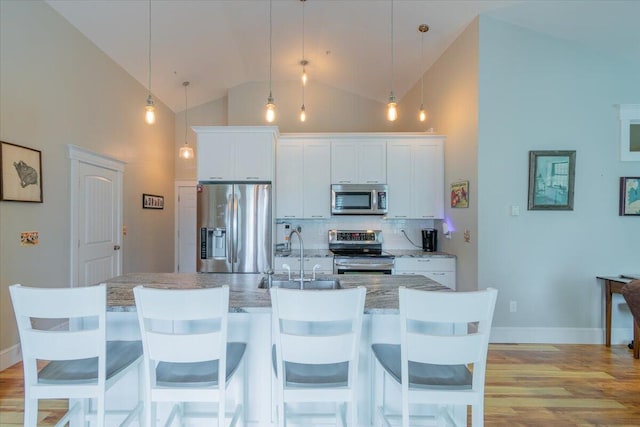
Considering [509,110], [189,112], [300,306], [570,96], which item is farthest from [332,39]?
[300,306]

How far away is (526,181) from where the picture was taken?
10.9 ft

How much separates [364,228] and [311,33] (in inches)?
109

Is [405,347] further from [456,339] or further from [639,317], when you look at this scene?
[639,317]

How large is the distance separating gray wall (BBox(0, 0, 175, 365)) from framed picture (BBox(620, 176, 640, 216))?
5.93 meters

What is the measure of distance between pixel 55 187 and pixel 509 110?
4.87m

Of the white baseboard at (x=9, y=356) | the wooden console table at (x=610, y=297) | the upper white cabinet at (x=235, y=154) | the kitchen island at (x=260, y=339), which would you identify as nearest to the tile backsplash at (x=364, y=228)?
the upper white cabinet at (x=235, y=154)

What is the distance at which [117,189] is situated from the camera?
4.32 meters

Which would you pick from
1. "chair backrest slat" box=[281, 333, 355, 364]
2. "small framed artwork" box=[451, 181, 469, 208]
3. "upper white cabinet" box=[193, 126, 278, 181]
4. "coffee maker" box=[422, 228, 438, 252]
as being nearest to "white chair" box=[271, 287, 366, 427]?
"chair backrest slat" box=[281, 333, 355, 364]

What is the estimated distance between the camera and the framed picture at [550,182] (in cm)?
329

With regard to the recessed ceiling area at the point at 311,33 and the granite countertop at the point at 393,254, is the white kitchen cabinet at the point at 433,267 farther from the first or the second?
the recessed ceiling area at the point at 311,33

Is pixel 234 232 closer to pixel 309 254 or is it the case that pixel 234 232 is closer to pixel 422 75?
pixel 309 254

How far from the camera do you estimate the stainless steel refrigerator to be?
3.92 metres

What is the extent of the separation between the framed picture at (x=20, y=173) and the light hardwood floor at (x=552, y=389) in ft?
4.95

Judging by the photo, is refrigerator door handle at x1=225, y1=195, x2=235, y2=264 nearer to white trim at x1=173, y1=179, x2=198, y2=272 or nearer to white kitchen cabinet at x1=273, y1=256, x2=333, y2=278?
white kitchen cabinet at x1=273, y1=256, x2=333, y2=278
